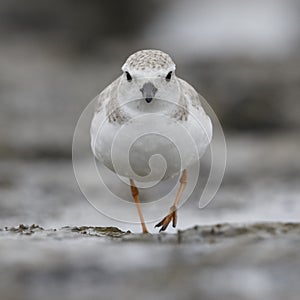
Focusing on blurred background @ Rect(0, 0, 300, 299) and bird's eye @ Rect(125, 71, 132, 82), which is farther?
blurred background @ Rect(0, 0, 300, 299)

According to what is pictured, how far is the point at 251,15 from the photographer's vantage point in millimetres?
22547

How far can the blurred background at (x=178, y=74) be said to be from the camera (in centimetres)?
886

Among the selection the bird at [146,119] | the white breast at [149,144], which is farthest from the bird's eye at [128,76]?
the white breast at [149,144]

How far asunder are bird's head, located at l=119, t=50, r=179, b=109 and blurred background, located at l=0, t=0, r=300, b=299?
74.7 inches

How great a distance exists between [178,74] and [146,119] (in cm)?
1056

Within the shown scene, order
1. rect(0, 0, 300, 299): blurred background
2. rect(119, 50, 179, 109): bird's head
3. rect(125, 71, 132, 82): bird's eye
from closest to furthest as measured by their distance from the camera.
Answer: rect(119, 50, 179, 109): bird's head → rect(125, 71, 132, 82): bird's eye → rect(0, 0, 300, 299): blurred background

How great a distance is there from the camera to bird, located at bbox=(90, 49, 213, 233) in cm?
552

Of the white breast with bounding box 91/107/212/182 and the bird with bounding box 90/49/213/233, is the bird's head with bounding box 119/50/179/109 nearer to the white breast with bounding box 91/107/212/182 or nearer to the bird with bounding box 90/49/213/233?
the bird with bounding box 90/49/213/233

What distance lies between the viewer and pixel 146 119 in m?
5.54

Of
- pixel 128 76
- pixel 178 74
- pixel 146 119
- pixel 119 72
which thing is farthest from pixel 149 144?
pixel 119 72

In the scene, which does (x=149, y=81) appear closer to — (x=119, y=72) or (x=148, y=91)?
(x=148, y=91)

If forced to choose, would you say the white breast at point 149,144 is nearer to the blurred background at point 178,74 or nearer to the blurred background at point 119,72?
the blurred background at point 178,74

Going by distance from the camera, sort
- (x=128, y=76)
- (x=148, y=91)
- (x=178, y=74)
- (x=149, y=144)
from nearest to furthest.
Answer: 1. (x=148, y=91)
2. (x=149, y=144)
3. (x=128, y=76)
4. (x=178, y=74)

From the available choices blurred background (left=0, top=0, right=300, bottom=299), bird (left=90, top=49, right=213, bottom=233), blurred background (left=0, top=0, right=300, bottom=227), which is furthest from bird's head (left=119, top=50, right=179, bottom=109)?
blurred background (left=0, top=0, right=300, bottom=227)
